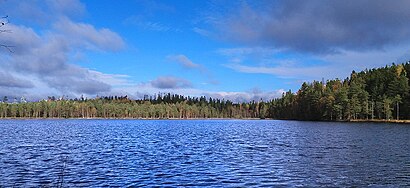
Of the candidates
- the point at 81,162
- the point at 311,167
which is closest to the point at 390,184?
the point at 311,167

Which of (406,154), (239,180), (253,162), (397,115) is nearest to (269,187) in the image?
(239,180)

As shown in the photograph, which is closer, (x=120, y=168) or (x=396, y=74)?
(x=120, y=168)

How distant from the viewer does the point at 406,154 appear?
40.4m

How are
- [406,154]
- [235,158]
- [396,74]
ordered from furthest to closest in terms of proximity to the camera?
[396,74] → [406,154] → [235,158]

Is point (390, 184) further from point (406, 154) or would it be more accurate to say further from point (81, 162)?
point (81, 162)

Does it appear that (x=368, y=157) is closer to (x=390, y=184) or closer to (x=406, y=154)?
(x=406, y=154)

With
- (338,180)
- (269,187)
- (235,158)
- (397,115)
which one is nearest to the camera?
(269,187)

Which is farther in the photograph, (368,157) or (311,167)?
(368,157)

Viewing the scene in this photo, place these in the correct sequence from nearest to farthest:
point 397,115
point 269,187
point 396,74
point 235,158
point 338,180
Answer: point 269,187
point 338,180
point 235,158
point 397,115
point 396,74

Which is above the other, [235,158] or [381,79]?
[381,79]

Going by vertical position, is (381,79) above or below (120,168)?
above

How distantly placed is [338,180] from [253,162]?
9.85m

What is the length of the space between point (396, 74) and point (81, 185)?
161983 millimetres

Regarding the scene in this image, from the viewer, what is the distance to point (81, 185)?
23969 millimetres
